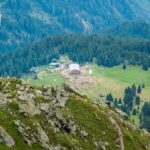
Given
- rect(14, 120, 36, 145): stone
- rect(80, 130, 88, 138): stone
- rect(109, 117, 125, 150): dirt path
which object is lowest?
rect(109, 117, 125, 150): dirt path

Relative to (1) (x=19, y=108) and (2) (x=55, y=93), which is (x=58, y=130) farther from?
(2) (x=55, y=93)

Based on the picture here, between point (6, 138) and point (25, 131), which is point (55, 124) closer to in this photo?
point (25, 131)

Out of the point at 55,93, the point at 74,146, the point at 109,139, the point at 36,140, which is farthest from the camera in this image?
the point at 55,93

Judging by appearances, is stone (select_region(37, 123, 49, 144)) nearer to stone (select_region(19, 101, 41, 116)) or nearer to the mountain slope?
the mountain slope

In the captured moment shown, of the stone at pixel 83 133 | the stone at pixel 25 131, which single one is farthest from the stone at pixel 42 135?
the stone at pixel 83 133

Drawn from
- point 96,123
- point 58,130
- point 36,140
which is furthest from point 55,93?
point 36,140

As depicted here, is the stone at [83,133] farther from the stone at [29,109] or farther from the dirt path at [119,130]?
the stone at [29,109]

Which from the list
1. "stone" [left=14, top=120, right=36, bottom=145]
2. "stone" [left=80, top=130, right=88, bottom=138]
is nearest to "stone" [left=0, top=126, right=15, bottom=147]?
"stone" [left=14, top=120, right=36, bottom=145]

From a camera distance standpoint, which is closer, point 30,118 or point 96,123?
point 30,118
